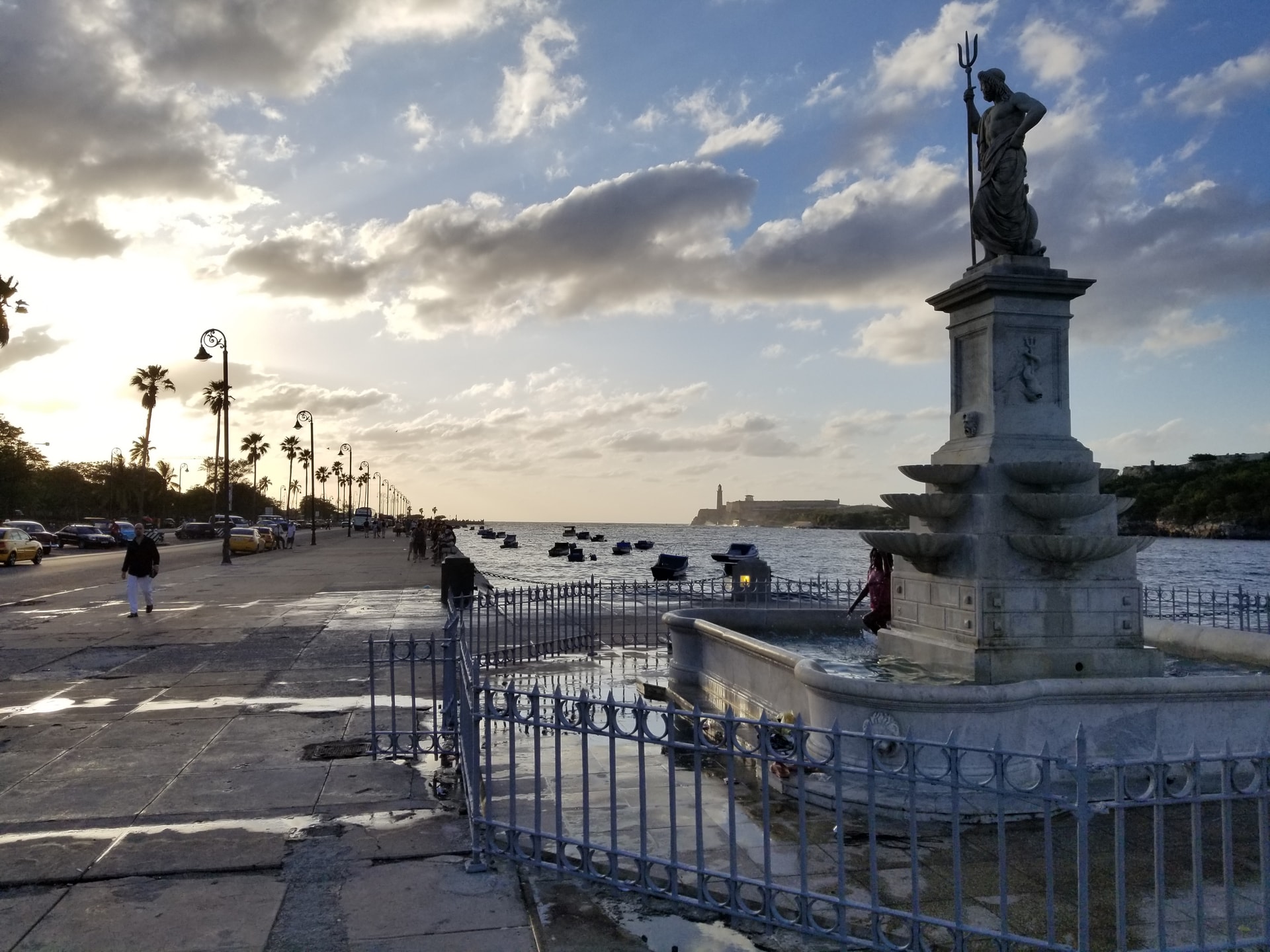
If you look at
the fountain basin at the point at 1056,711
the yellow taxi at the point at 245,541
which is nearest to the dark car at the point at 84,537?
the yellow taxi at the point at 245,541

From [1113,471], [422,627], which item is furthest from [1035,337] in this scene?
[422,627]

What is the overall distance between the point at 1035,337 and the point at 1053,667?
3.34 meters

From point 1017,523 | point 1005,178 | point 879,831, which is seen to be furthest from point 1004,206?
point 879,831

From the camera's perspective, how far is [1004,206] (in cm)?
1009

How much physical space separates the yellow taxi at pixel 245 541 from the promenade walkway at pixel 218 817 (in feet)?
126

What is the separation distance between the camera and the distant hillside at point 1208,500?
5689 inches

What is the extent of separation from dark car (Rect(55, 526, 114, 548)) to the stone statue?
2422 inches

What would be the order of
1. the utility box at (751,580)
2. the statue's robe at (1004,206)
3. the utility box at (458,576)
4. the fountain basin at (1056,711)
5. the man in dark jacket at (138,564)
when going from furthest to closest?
the utility box at (458,576) → the man in dark jacket at (138,564) → the utility box at (751,580) → the statue's robe at (1004,206) → the fountain basin at (1056,711)

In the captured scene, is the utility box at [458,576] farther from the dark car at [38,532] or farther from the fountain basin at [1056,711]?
the dark car at [38,532]

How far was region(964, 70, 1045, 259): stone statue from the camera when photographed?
10031mm

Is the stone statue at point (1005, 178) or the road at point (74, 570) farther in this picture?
the road at point (74, 570)

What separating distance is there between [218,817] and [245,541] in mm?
48706

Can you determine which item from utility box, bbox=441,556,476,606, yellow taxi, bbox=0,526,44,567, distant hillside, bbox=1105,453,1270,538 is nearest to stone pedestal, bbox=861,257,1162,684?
utility box, bbox=441,556,476,606

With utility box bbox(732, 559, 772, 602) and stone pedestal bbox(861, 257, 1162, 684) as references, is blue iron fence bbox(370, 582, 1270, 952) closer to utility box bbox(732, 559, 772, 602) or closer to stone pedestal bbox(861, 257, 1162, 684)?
stone pedestal bbox(861, 257, 1162, 684)
